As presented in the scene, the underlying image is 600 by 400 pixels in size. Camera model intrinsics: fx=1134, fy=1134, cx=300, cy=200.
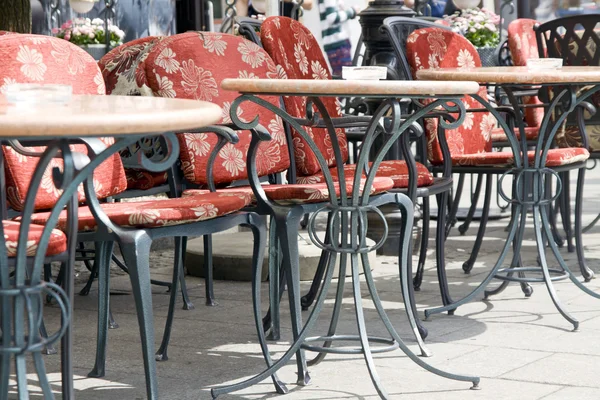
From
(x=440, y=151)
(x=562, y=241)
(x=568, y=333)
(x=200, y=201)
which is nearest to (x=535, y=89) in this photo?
(x=562, y=241)

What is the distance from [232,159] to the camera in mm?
4133

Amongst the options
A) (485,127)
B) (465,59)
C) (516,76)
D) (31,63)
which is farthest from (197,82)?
(485,127)

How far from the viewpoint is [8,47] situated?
348cm

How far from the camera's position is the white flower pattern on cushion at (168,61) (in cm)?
399

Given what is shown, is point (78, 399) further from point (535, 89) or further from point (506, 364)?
point (535, 89)

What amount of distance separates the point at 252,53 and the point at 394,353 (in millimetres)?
1247

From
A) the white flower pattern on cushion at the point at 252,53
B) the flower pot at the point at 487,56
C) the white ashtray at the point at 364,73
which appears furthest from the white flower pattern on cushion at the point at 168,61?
the flower pot at the point at 487,56

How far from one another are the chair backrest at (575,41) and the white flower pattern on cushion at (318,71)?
5.22ft

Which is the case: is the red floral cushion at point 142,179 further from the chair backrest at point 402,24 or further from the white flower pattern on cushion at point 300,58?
the chair backrest at point 402,24

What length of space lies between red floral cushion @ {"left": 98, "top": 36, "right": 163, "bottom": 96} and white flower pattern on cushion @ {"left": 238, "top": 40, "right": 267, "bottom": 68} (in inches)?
13.7

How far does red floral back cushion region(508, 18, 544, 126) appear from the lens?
6320 mm

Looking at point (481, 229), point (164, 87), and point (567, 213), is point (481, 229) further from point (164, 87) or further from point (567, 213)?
point (164, 87)

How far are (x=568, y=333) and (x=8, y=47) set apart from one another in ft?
7.24

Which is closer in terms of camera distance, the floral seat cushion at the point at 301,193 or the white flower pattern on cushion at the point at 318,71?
the floral seat cushion at the point at 301,193
